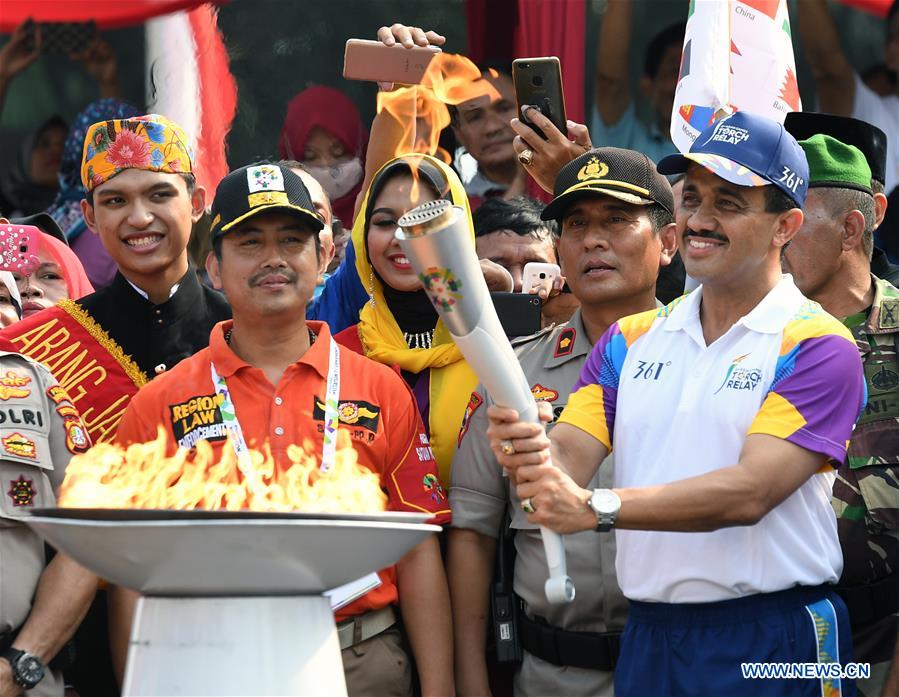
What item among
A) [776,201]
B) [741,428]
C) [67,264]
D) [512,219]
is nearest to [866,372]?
[776,201]

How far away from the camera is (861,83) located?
6.93m

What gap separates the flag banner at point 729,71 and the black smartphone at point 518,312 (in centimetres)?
98

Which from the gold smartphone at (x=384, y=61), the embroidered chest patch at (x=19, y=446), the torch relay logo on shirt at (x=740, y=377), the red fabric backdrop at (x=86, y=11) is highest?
the red fabric backdrop at (x=86, y=11)

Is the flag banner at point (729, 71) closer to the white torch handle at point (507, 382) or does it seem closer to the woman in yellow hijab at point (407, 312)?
the woman in yellow hijab at point (407, 312)

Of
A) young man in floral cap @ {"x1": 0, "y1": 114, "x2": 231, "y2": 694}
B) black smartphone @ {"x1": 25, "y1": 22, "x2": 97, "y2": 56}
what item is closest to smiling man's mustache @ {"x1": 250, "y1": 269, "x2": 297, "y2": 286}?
young man in floral cap @ {"x1": 0, "y1": 114, "x2": 231, "y2": 694}

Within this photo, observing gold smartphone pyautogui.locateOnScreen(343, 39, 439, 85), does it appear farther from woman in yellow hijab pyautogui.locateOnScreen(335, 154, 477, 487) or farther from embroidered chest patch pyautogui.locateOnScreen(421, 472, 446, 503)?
embroidered chest patch pyautogui.locateOnScreen(421, 472, 446, 503)

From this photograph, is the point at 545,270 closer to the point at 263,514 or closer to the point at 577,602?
the point at 577,602

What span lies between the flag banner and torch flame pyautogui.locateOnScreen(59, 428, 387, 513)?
2.15 m

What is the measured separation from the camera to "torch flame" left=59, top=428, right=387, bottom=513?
3312 mm

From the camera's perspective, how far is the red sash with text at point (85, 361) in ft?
14.5

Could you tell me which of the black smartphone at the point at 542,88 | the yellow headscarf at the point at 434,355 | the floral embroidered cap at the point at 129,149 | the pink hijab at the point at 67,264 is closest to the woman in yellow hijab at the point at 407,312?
the yellow headscarf at the point at 434,355

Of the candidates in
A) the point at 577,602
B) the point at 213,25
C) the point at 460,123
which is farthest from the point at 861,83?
the point at 577,602

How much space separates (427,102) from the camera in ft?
16.1

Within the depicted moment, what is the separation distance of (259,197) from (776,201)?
5.05ft
